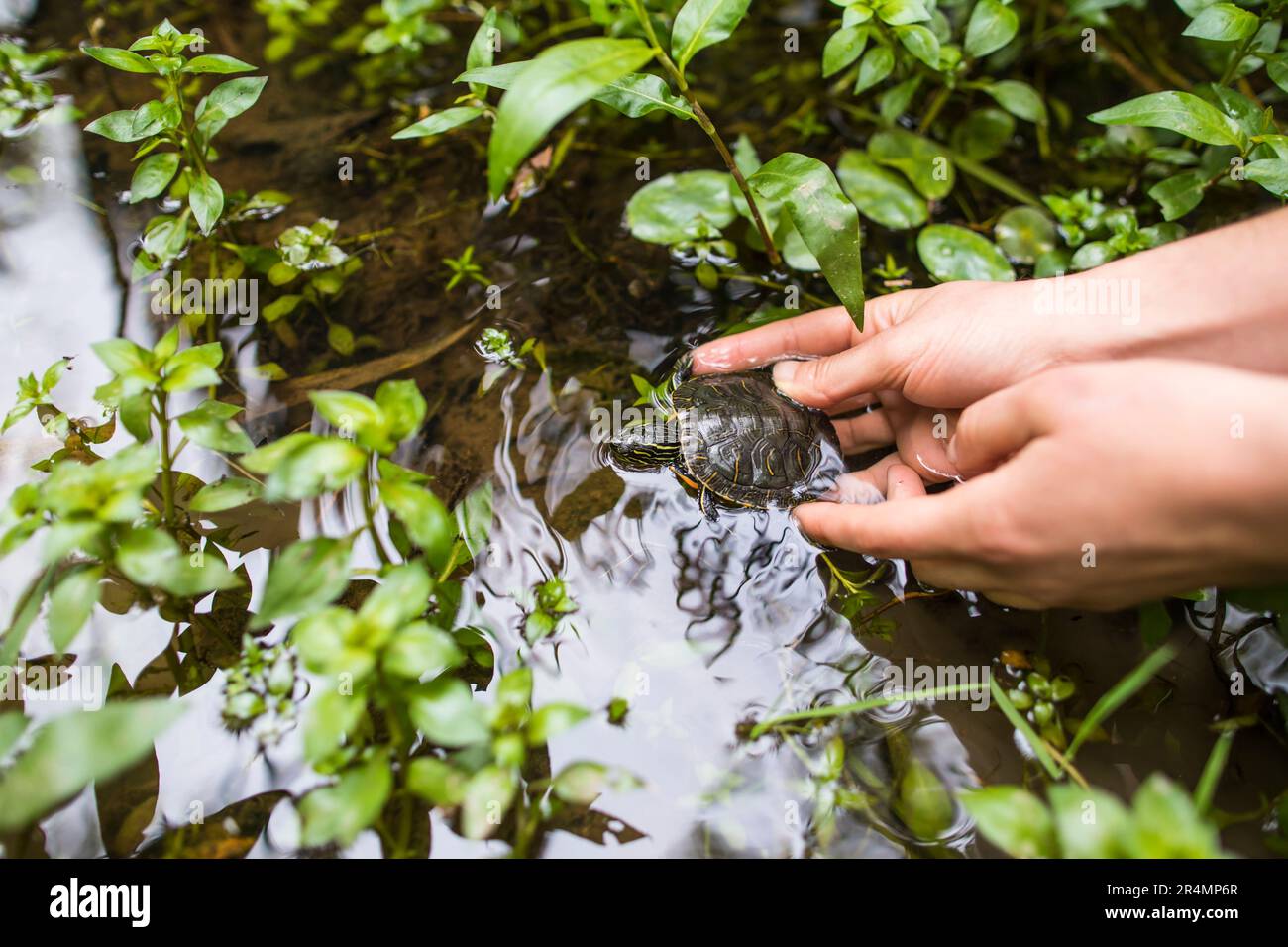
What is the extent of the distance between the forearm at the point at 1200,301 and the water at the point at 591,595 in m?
0.67

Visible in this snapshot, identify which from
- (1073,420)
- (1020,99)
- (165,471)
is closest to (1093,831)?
(1073,420)

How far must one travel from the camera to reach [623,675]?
1864 mm

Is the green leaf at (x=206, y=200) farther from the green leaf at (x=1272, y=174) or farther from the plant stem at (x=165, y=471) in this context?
the green leaf at (x=1272, y=174)

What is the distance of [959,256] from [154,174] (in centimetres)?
223

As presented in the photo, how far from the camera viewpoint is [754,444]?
2.15 m

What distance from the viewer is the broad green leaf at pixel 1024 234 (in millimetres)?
2496

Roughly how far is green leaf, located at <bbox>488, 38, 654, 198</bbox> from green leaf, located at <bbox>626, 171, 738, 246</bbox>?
0.90m

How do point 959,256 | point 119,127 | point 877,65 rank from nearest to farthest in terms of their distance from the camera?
point 119,127
point 877,65
point 959,256

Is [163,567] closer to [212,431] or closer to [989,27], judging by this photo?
[212,431]

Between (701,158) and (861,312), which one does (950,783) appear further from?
(701,158)

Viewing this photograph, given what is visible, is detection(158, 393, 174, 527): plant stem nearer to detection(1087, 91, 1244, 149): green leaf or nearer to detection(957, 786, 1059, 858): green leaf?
detection(957, 786, 1059, 858): green leaf

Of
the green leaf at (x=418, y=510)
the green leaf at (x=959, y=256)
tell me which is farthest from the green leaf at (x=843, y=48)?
the green leaf at (x=418, y=510)

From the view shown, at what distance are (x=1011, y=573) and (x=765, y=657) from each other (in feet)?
1.92

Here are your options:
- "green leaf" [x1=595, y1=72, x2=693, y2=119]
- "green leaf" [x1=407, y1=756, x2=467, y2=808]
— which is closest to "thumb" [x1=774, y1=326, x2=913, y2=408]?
"green leaf" [x1=595, y1=72, x2=693, y2=119]
